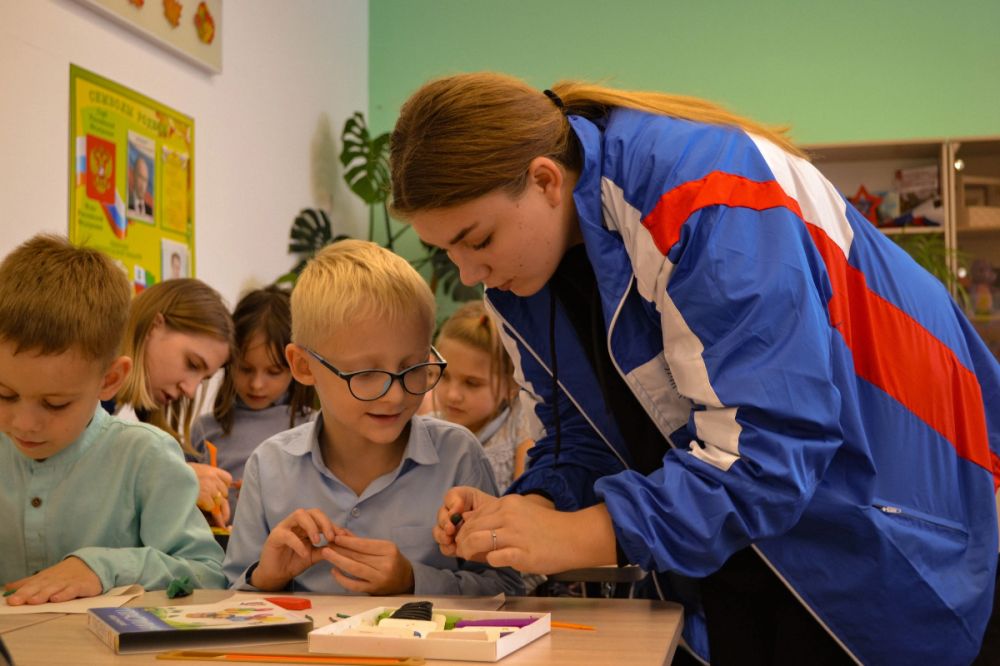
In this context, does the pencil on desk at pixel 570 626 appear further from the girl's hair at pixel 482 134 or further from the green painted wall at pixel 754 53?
the green painted wall at pixel 754 53

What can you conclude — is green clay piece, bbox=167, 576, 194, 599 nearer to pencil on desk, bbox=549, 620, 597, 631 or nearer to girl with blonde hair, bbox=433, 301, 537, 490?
pencil on desk, bbox=549, 620, 597, 631

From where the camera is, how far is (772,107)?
5836mm

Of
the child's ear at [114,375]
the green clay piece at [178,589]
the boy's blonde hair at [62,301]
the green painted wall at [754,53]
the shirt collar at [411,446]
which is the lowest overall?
the green clay piece at [178,589]

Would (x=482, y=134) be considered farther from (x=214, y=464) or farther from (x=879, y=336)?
(x=214, y=464)

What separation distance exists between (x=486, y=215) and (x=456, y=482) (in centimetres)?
53

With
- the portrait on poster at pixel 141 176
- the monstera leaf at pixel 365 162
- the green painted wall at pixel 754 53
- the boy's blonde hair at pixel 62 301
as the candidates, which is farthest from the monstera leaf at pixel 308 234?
the boy's blonde hair at pixel 62 301

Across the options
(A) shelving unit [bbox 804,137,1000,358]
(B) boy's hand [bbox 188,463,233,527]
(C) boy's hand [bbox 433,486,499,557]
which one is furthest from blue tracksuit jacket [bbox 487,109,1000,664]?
(A) shelving unit [bbox 804,137,1000,358]

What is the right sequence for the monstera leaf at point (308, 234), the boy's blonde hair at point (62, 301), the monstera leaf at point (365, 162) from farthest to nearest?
the monstera leaf at point (365, 162) < the monstera leaf at point (308, 234) < the boy's blonde hair at point (62, 301)

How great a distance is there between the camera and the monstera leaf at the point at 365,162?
561cm

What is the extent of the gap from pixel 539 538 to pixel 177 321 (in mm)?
1957

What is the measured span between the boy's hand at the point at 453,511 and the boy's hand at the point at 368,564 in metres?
0.11

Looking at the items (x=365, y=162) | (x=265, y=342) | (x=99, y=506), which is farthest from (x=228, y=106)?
(x=99, y=506)

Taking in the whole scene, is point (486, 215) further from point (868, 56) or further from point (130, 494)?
point (868, 56)

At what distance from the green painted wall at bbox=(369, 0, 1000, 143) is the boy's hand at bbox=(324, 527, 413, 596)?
4.34m
